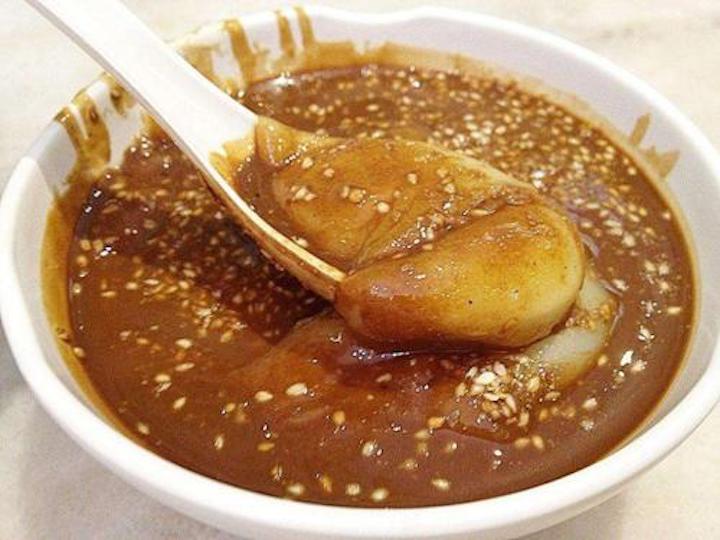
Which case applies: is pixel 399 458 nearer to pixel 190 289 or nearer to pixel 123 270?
pixel 190 289

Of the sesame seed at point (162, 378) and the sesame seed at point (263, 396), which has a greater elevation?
the sesame seed at point (263, 396)

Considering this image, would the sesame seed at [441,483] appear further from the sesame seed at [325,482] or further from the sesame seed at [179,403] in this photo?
the sesame seed at [179,403]

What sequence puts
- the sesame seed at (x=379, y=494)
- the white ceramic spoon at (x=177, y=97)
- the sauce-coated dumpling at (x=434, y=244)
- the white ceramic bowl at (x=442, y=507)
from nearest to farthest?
the white ceramic bowl at (x=442, y=507) → the sesame seed at (x=379, y=494) → the sauce-coated dumpling at (x=434, y=244) → the white ceramic spoon at (x=177, y=97)

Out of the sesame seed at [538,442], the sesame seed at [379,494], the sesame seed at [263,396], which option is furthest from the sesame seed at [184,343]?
the sesame seed at [538,442]

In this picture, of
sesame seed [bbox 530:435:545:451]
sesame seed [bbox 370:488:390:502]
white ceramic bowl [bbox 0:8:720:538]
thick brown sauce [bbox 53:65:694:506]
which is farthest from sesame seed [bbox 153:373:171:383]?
sesame seed [bbox 530:435:545:451]

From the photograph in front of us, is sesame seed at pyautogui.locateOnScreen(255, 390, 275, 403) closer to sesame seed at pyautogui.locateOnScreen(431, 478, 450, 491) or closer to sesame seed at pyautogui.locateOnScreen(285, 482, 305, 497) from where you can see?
sesame seed at pyautogui.locateOnScreen(285, 482, 305, 497)

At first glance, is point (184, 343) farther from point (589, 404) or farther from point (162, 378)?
point (589, 404)

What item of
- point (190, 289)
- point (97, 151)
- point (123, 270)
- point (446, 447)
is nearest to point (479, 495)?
point (446, 447)

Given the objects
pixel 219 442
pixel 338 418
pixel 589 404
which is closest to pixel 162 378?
pixel 219 442
